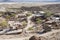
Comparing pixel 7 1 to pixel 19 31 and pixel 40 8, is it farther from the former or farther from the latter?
pixel 19 31

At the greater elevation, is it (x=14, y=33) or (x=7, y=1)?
(x=7, y=1)

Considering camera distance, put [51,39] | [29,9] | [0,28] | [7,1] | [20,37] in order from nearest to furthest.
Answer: [51,39] → [20,37] → [0,28] → [29,9] → [7,1]

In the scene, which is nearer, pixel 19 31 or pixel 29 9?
pixel 19 31

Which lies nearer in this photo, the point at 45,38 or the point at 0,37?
the point at 45,38

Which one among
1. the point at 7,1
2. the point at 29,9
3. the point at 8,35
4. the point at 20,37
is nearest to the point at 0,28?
the point at 8,35

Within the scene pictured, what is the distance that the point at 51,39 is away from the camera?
12859 mm

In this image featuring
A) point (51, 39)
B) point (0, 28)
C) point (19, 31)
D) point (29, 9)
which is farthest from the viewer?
point (29, 9)

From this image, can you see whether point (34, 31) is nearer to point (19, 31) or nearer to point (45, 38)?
point (19, 31)

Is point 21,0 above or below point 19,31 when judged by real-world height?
above

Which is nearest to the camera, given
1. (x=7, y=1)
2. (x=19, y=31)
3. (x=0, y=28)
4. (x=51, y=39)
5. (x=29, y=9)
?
(x=51, y=39)

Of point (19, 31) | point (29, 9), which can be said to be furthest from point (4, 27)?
point (29, 9)

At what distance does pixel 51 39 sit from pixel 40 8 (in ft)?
65.1

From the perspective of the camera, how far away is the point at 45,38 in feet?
42.8

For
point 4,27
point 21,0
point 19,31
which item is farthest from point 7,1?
point 19,31
